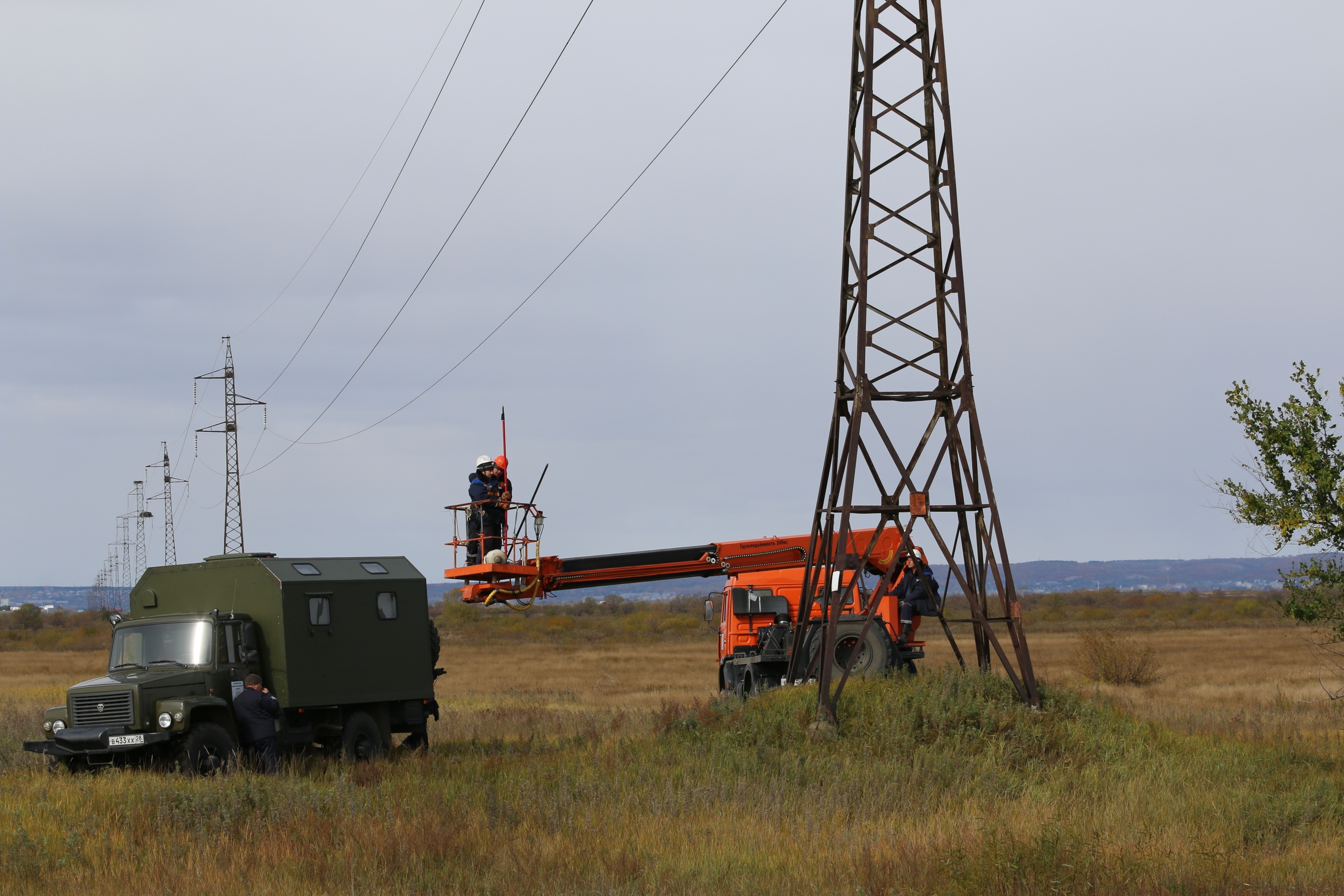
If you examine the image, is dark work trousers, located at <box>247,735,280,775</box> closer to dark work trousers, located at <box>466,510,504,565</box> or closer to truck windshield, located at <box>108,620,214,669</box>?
truck windshield, located at <box>108,620,214,669</box>

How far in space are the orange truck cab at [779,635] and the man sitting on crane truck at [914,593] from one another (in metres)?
0.17

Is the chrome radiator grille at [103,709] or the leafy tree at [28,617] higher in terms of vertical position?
the chrome radiator grille at [103,709]

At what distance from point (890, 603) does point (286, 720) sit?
31.8 ft

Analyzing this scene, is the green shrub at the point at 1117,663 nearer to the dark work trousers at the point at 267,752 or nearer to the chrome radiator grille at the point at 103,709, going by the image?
the dark work trousers at the point at 267,752

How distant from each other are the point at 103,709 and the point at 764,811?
8682 mm

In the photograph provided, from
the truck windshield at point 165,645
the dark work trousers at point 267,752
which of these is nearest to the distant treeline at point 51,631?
the truck windshield at point 165,645

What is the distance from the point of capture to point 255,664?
650 inches

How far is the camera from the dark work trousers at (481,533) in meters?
18.2

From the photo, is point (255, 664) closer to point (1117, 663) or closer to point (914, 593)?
point (914, 593)

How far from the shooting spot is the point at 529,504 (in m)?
18.3

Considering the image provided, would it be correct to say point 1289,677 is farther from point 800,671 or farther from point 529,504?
point 529,504

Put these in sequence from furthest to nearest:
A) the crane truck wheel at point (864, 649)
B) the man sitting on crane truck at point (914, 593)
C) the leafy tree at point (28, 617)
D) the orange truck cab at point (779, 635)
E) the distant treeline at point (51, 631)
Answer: the leafy tree at point (28, 617)
the distant treeline at point (51, 631)
the orange truck cab at point (779, 635)
the crane truck wheel at point (864, 649)
the man sitting on crane truck at point (914, 593)

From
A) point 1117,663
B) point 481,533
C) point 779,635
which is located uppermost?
point 481,533

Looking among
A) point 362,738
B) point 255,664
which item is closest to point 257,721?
point 255,664
